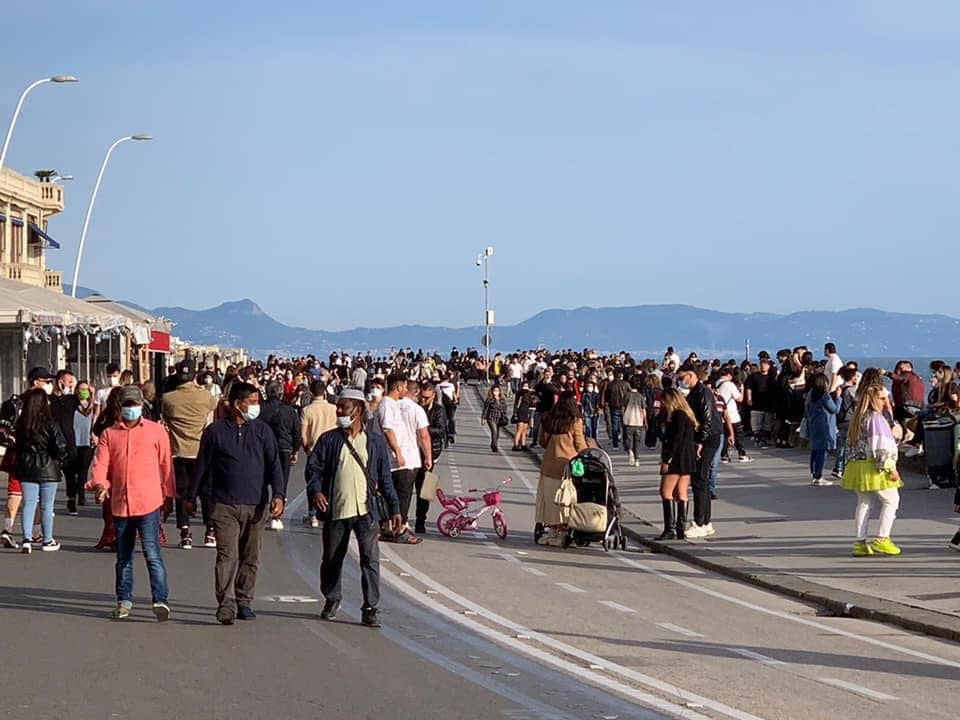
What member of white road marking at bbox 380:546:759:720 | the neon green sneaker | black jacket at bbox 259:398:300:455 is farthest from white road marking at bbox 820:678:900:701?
black jacket at bbox 259:398:300:455

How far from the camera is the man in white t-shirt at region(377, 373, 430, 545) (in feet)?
59.7

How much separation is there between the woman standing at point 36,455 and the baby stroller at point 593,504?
568 cm

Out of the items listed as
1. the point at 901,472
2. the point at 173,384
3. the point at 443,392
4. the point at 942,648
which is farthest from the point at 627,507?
the point at 443,392

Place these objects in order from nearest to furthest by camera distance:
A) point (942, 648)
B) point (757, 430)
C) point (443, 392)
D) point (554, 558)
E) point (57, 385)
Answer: point (942, 648)
point (554, 558)
point (57, 385)
point (757, 430)
point (443, 392)

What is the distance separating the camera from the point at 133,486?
1209 centimetres

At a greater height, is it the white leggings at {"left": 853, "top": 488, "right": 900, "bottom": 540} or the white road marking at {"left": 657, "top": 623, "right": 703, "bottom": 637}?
the white leggings at {"left": 853, "top": 488, "right": 900, "bottom": 540}

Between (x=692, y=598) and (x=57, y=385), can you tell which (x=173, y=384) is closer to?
(x=57, y=385)

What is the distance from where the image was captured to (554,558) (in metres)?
17.4

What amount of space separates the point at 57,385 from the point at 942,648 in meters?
13.8

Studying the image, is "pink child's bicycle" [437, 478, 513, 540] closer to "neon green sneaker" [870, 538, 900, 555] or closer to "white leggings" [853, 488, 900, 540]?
"white leggings" [853, 488, 900, 540]

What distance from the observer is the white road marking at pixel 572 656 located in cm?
898

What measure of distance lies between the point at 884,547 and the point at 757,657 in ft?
20.0

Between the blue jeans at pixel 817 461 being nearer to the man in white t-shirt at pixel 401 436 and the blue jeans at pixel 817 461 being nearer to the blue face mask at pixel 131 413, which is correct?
the man in white t-shirt at pixel 401 436

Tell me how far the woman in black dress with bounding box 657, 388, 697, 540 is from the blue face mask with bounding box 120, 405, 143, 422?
7.78 meters
